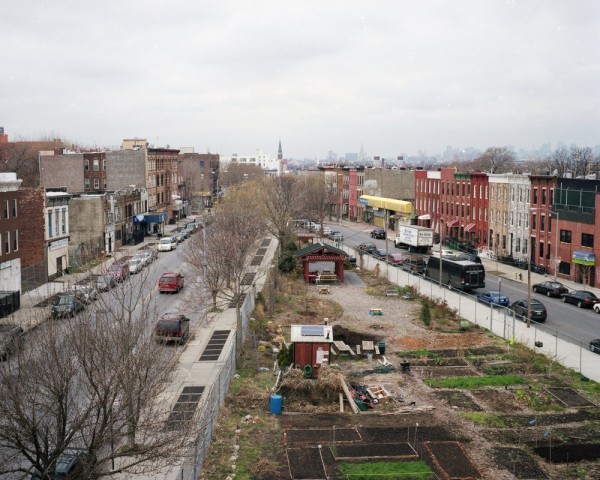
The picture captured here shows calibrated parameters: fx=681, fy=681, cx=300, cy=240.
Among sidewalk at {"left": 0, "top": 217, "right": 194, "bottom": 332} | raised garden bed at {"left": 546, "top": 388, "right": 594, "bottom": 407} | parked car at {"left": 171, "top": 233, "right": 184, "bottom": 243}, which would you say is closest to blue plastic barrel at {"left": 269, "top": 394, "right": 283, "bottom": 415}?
sidewalk at {"left": 0, "top": 217, "right": 194, "bottom": 332}

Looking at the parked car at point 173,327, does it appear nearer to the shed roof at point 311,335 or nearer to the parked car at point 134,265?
the shed roof at point 311,335

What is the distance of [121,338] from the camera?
56.1ft

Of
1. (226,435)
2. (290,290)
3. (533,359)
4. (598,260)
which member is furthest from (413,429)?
(598,260)

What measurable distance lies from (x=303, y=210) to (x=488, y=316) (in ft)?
194

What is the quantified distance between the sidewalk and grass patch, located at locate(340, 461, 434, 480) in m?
10.1

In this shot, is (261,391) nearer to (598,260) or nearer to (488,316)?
(488,316)

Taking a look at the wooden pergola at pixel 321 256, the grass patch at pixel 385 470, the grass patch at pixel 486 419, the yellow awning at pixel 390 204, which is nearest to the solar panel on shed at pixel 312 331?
the grass patch at pixel 486 419

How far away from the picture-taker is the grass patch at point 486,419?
25.1 meters

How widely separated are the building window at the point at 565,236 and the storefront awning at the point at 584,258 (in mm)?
2259

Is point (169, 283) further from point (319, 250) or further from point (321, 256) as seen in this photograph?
point (321, 256)

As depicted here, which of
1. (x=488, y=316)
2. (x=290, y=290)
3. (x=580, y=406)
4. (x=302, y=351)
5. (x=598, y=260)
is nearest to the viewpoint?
(x=580, y=406)

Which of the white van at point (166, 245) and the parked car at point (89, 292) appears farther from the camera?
the white van at point (166, 245)

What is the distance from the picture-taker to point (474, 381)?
99.1ft

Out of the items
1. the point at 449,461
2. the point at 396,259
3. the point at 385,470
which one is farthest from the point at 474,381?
the point at 396,259
